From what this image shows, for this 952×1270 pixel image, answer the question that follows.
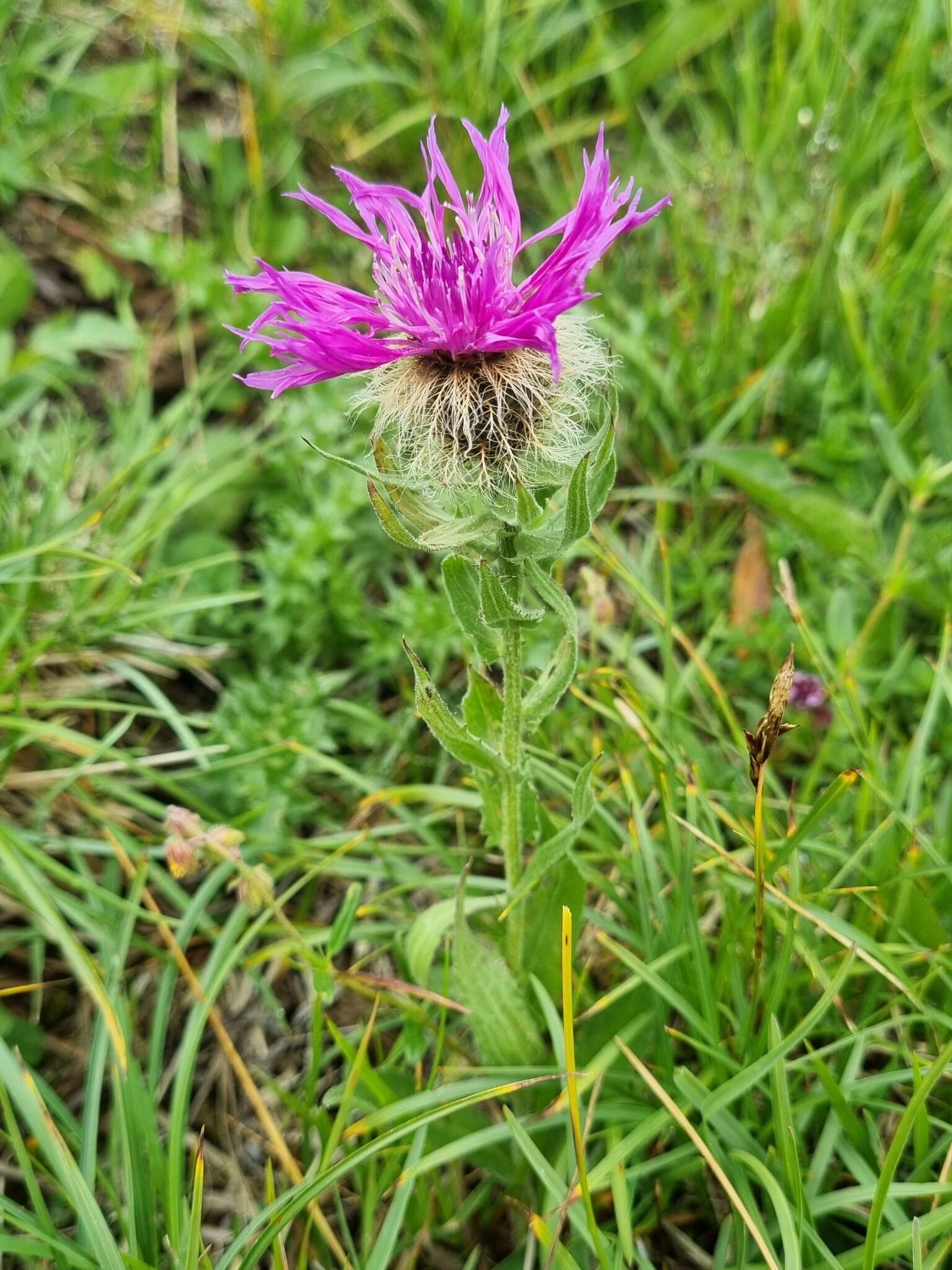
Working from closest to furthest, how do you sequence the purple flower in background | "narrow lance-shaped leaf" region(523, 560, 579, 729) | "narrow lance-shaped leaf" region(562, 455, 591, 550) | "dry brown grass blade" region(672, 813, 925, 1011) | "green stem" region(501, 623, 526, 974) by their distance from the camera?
1. "narrow lance-shaped leaf" region(562, 455, 591, 550)
2. "narrow lance-shaped leaf" region(523, 560, 579, 729)
3. "green stem" region(501, 623, 526, 974)
4. "dry brown grass blade" region(672, 813, 925, 1011)
5. the purple flower in background

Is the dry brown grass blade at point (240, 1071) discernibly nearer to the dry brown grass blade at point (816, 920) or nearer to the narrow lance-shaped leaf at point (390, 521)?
the dry brown grass blade at point (816, 920)

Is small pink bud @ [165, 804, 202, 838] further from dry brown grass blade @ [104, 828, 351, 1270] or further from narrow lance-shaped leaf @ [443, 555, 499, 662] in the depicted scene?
narrow lance-shaped leaf @ [443, 555, 499, 662]

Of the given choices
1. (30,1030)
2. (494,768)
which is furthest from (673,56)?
(30,1030)

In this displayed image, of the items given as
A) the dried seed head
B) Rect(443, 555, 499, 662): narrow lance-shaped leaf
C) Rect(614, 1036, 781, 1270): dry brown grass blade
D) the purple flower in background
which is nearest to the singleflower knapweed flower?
the dried seed head

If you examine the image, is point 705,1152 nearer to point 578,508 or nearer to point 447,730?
point 447,730

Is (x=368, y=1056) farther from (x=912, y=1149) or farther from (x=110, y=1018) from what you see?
(x=912, y=1149)

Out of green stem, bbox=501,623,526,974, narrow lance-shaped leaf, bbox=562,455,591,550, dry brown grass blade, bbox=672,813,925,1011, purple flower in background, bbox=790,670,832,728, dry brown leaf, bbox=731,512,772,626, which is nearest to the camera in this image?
narrow lance-shaped leaf, bbox=562,455,591,550
